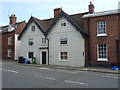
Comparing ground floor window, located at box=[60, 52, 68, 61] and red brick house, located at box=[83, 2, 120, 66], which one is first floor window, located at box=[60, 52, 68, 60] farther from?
red brick house, located at box=[83, 2, 120, 66]

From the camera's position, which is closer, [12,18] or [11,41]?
[11,41]

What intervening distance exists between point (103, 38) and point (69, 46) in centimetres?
532

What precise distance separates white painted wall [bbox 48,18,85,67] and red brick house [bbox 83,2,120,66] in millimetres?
1073

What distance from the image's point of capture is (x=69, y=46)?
2378 cm

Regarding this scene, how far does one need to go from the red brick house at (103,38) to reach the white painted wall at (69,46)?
1.07 meters

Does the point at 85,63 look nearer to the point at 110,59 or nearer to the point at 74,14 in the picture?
the point at 110,59

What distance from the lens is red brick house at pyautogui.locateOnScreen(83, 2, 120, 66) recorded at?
20239 mm

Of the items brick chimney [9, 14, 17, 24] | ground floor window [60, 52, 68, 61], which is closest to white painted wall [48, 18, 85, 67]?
ground floor window [60, 52, 68, 61]

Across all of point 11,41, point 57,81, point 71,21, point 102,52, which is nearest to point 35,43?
point 71,21

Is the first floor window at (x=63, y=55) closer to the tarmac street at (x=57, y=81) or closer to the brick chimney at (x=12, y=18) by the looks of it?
the tarmac street at (x=57, y=81)

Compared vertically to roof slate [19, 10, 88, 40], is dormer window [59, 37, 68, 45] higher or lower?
lower

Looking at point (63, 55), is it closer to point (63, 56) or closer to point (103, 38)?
point (63, 56)

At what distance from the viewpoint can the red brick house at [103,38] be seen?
2024cm

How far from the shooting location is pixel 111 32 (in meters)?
20.7
